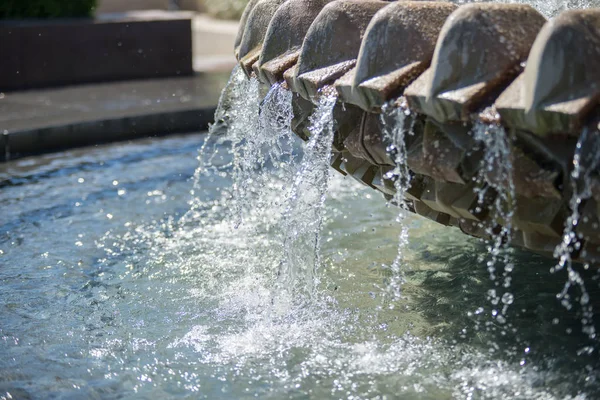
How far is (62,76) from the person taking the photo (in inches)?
320

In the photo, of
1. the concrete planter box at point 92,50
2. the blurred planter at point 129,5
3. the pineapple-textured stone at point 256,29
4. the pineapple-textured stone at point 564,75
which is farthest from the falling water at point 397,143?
the blurred planter at point 129,5

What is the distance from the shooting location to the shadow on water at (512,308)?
8.31 ft

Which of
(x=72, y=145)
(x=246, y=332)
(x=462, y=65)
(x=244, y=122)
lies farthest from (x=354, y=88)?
(x=72, y=145)

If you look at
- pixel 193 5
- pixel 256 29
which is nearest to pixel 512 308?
pixel 256 29

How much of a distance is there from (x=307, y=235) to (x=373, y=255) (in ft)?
1.47

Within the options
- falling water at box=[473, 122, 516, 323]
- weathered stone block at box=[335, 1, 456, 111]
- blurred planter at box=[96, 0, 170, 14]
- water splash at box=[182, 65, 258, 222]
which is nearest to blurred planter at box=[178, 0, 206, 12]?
blurred planter at box=[96, 0, 170, 14]

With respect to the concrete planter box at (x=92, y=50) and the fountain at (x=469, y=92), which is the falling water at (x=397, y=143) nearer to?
the fountain at (x=469, y=92)

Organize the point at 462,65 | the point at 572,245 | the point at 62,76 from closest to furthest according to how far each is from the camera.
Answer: the point at 462,65 → the point at 572,245 → the point at 62,76

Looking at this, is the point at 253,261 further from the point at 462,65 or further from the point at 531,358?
the point at 462,65

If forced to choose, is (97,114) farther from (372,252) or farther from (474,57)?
(474,57)

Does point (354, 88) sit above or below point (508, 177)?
above

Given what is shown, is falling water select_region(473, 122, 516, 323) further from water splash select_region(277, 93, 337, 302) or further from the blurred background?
the blurred background

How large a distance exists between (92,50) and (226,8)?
25.2 feet

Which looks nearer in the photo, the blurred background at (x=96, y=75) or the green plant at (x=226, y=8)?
the blurred background at (x=96, y=75)
